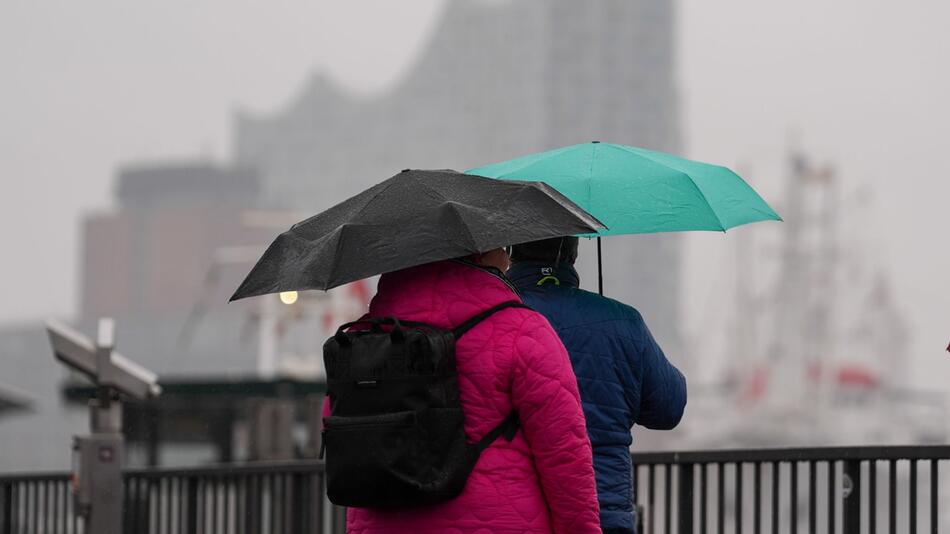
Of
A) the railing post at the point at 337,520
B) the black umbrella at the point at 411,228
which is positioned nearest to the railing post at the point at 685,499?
the railing post at the point at 337,520

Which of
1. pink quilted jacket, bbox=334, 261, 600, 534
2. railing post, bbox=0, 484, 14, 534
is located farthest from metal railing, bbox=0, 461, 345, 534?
pink quilted jacket, bbox=334, 261, 600, 534

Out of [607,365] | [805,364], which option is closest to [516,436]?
[607,365]

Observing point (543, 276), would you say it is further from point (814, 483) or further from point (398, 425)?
point (814, 483)

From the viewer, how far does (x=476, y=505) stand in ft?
11.5

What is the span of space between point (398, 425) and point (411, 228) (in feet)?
1.65

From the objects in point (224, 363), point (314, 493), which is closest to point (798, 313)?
point (224, 363)

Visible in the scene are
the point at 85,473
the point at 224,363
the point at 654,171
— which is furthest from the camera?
the point at 224,363

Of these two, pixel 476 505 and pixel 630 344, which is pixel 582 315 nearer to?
pixel 630 344

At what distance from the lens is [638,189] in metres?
5.07

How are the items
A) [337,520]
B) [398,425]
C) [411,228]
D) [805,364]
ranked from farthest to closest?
[805,364] < [337,520] < [411,228] < [398,425]

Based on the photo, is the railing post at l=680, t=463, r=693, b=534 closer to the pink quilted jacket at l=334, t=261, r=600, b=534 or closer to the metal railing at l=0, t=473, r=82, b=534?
the pink quilted jacket at l=334, t=261, r=600, b=534

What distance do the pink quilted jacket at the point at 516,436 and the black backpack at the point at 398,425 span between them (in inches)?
1.7

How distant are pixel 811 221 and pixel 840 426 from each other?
16638 mm

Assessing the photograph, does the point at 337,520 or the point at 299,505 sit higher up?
the point at 299,505
